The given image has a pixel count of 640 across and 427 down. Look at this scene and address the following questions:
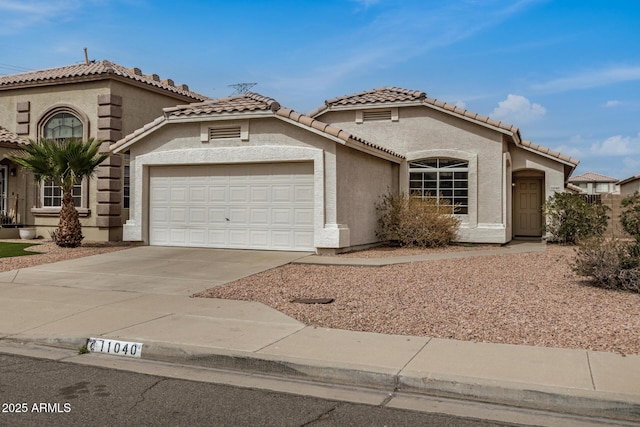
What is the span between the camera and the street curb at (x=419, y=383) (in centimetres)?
517

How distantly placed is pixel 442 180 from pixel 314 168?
19.7 feet

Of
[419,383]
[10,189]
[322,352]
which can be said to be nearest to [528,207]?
[322,352]

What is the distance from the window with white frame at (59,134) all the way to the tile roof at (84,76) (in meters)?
1.28

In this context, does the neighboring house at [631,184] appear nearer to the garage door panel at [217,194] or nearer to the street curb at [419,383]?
the garage door panel at [217,194]

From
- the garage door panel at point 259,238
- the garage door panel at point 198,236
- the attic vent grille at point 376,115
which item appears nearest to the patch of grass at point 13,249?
the garage door panel at point 198,236

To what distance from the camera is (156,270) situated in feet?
43.2

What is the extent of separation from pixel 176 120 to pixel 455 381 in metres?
13.1

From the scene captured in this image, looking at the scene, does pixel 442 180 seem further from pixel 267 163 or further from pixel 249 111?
pixel 249 111

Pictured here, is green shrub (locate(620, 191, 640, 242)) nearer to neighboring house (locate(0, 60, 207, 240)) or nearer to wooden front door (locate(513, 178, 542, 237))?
wooden front door (locate(513, 178, 542, 237))

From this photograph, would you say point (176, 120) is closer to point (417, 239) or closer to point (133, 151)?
point (133, 151)

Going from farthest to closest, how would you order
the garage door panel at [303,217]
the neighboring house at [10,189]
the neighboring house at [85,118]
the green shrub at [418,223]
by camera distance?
the neighboring house at [10,189], the neighboring house at [85,118], the green shrub at [418,223], the garage door panel at [303,217]

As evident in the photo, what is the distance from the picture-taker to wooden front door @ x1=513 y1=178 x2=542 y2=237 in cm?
2256

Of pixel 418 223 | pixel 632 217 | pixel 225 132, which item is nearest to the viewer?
pixel 632 217

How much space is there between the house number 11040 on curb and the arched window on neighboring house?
14.5 m
